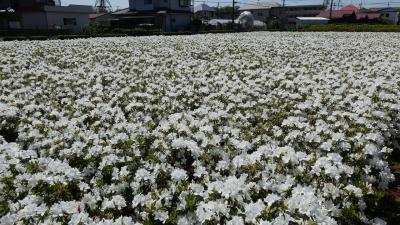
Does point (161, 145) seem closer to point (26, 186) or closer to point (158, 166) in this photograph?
point (158, 166)

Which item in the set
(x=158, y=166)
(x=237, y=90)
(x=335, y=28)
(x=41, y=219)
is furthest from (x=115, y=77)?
(x=335, y=28)

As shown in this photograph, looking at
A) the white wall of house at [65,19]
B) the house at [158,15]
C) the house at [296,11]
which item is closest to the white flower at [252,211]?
the white wall of house at [65,19]

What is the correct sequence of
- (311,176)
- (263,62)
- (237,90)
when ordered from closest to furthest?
(311,176) < (237,90) < (263,62)

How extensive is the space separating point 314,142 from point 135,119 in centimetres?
391

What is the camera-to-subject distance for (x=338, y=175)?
4.74 m

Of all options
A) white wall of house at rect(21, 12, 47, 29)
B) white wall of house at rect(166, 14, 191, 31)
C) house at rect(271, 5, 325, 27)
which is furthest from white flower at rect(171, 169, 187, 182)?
house at rect(271, 5, 325, 27)

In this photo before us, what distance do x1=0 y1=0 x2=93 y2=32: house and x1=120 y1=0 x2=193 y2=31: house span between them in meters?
11.9

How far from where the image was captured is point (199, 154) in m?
5.84

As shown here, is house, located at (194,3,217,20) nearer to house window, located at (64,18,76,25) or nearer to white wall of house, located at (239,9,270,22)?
white wall of house, located at (239,9,270,22)

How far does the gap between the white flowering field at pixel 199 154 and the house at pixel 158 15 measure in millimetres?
54923

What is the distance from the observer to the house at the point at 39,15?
5384cm

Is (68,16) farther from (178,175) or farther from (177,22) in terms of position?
(178,175)

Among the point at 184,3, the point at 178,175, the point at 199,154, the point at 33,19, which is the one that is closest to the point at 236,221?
the point at 178,175

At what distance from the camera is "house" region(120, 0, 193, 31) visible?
64812mm
